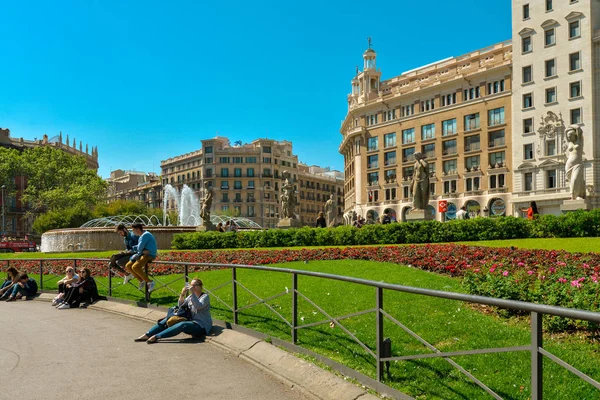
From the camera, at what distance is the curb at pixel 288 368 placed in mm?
5516

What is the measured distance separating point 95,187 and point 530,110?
171 feet

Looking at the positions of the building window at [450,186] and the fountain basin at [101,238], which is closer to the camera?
the fountain basin at [101,238]

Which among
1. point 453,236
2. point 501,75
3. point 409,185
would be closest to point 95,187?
point 409,185

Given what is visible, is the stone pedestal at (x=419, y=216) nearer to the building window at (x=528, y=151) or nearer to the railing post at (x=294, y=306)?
the railing post at (x=294, y=306)

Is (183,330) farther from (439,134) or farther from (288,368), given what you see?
(439,134)

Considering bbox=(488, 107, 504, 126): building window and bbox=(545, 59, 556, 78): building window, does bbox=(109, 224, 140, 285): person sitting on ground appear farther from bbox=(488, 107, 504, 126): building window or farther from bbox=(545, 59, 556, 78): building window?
bbox=(488, 107, 504, 126): building window

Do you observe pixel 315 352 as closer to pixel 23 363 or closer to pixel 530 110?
pixel 23 363

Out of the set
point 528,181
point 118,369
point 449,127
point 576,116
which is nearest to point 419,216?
point 118,369

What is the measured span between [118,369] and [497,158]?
5929 centimetres

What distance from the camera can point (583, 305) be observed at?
654 cm


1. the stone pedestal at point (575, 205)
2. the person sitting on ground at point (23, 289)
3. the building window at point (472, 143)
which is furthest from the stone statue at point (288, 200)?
the building window at point (472, 143)

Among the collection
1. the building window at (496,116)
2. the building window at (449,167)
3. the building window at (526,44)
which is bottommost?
the building window at (449,167)

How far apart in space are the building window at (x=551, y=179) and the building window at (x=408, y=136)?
20070 millimetres

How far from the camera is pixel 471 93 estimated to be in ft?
209
